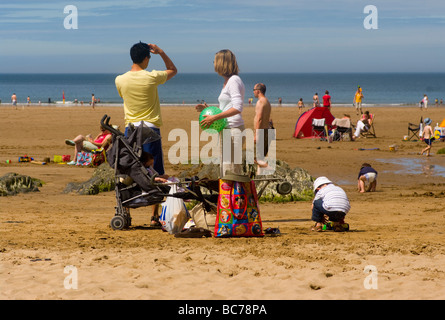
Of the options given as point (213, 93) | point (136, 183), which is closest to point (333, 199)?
point (136, 183)

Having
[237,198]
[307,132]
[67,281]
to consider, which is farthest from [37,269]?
[307,132]

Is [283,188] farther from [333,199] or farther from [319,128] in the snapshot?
[319,128]

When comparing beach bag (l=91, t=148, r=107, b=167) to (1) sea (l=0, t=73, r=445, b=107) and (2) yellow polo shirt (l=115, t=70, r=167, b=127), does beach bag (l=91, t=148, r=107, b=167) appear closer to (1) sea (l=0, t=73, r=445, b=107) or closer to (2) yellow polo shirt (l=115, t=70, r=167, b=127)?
(2) yellow polo shirt (l=115, t=70, r=167, b=127)

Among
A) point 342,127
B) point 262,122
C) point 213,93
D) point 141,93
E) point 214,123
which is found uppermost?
point 213,93

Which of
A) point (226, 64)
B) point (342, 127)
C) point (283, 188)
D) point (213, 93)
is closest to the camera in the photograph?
point (226, 64)

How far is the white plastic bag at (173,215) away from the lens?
24.5ft

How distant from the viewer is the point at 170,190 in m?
7.59

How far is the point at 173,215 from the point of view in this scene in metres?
7.47

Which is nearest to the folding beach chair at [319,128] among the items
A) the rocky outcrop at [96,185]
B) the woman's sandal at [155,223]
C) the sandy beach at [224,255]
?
the sandy beach at [224,255]

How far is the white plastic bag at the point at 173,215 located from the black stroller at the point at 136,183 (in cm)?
9

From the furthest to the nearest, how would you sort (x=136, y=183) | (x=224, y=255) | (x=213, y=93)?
(x=213, y=93) < (x=136, y=183) < (x=224, y=255)

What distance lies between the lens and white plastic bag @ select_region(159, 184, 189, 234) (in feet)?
24.5

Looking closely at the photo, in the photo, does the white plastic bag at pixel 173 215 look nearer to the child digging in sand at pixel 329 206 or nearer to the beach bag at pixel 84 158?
the child digging in sand at pixel 329 206

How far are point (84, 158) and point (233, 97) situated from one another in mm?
9397
